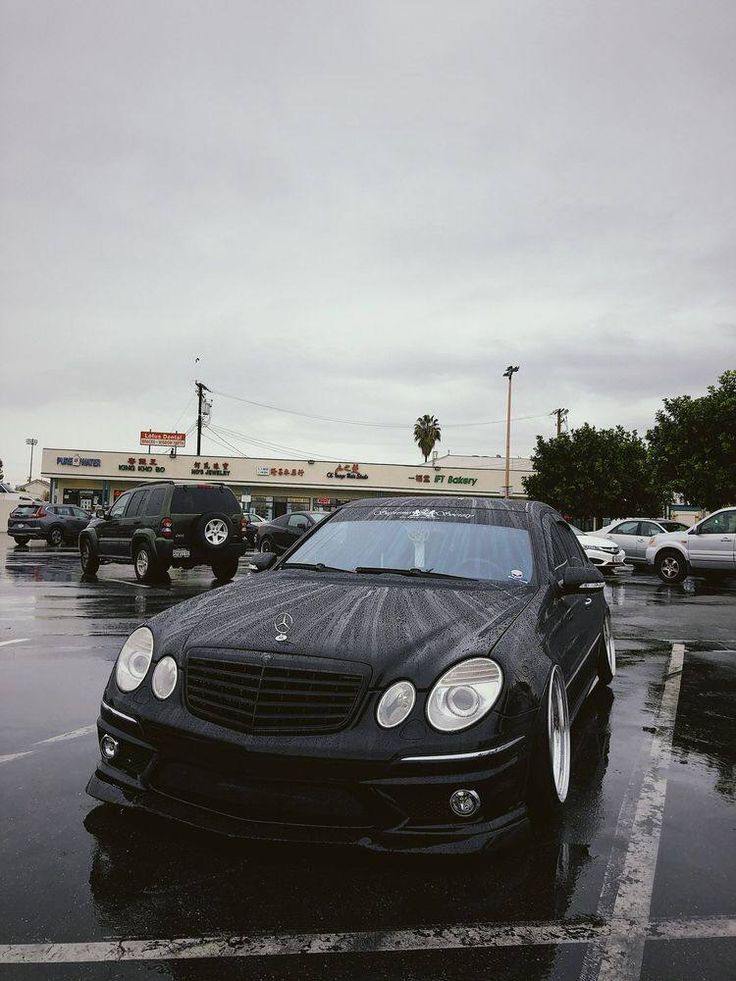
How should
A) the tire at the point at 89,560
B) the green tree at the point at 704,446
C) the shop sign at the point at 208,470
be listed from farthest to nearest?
the shop sign at the point at 208,470 → the green tree at the point at 704,446 → the tire at the point at 89,560

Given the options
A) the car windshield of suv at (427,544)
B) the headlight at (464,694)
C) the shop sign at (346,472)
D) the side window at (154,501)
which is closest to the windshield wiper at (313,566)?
the car windshield of suv at (427,544)

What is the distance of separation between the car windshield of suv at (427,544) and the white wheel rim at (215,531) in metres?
9.73

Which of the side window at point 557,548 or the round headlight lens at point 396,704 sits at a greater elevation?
the side window at point 557,548

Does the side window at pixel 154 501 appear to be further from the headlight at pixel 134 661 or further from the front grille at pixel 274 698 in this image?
the front grille at pixel 274 698

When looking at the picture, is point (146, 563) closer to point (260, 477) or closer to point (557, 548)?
point (557, 548)

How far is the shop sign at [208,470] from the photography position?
54594 millimetres

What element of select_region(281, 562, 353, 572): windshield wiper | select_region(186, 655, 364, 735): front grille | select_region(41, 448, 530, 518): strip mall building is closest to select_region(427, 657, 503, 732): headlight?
select_region(186, 655, 364, 735): front grille

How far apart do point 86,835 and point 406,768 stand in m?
1.44

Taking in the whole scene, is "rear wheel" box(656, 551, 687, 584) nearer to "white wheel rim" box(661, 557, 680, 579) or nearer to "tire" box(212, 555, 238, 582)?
"white wheel rim" box(661, 557, 680, 579)

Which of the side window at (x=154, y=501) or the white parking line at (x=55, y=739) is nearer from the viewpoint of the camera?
the white parking line at (x=55, y=739)

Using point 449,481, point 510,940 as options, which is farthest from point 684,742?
point 449,481

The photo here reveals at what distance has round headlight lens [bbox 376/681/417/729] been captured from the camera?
9.15 feet

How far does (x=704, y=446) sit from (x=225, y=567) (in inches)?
814

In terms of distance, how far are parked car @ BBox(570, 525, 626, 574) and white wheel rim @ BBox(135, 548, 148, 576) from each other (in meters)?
11.2
